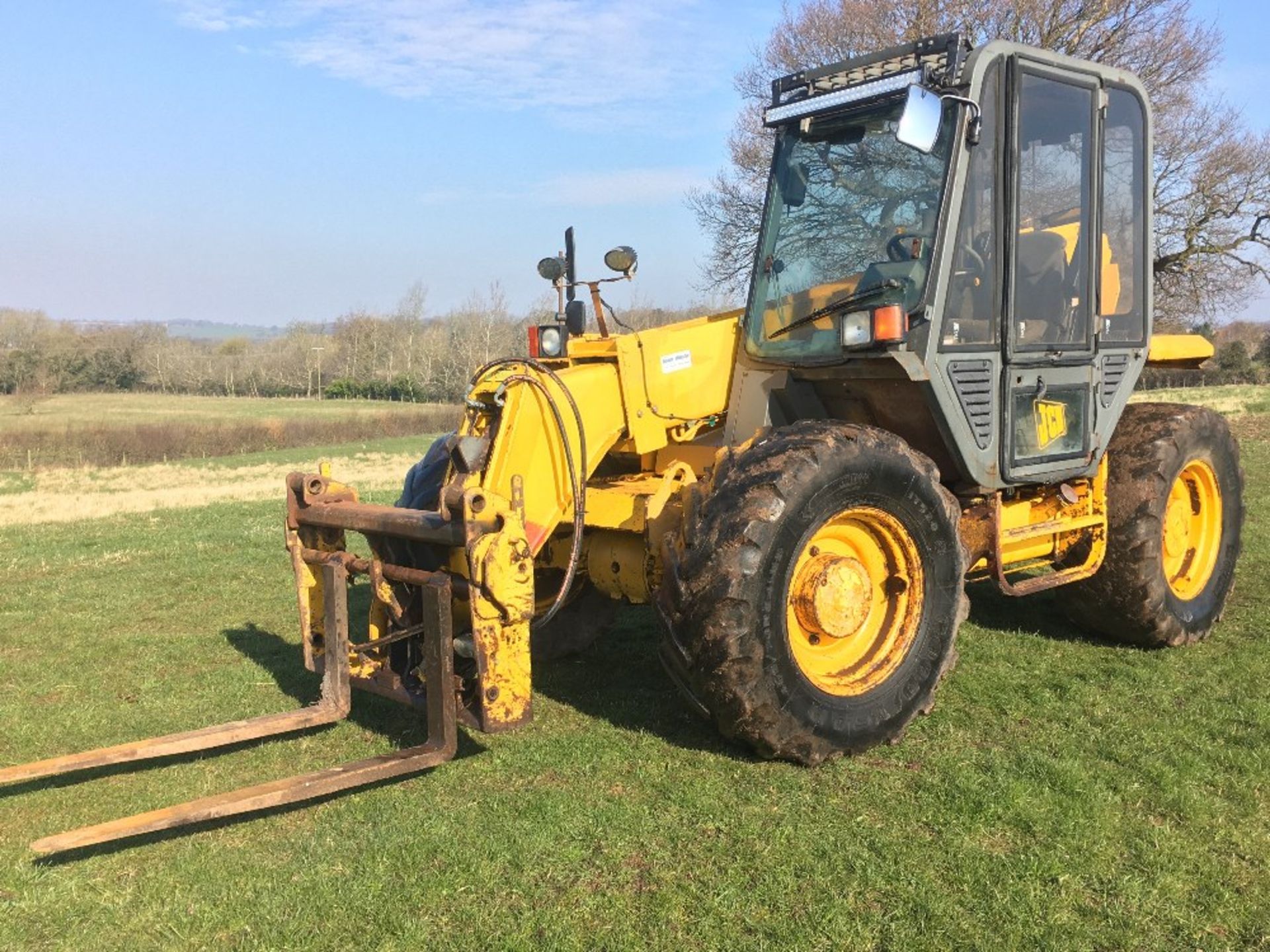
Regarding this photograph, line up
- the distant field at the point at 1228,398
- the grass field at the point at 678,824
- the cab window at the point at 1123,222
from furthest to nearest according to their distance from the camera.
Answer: the distant field at the point at 1228,398, the cab window at the point at 1123,222, the grass field at the point at 678,824

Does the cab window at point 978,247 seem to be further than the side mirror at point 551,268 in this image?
No

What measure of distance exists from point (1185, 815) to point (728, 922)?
75.3 inches

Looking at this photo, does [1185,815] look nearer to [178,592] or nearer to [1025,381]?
[1025,381]

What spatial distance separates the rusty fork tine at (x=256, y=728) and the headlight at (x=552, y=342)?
4.87 ft

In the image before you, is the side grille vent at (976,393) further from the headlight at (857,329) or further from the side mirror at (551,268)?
the side mirror at (551,268)

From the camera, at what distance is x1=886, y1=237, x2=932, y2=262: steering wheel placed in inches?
186

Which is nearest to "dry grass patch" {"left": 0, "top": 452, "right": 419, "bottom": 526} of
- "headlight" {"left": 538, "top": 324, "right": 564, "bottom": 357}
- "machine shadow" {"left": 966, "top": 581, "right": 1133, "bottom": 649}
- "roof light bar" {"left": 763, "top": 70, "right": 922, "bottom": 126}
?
"headlight" {"left": 538, "top": 324, "right": 564, "bottom": 357}

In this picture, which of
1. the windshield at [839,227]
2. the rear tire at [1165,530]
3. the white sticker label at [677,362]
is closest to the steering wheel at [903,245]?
the windshield at [839,227]

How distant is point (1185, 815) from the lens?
3.89m

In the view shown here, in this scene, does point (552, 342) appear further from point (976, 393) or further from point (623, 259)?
point (976, 393)

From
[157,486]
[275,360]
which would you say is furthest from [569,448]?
[275,360]

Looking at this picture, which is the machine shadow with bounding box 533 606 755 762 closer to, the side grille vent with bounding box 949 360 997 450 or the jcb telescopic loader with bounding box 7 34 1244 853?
the jcb telescopic loader with bounding box 7 34 1244 853

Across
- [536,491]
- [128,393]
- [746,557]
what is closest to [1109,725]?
[746,557]

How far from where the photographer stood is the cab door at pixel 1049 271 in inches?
196
